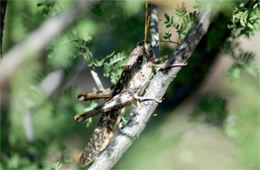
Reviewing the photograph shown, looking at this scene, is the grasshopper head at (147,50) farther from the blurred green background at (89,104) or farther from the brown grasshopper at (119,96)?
the blurred green background at (89,104)

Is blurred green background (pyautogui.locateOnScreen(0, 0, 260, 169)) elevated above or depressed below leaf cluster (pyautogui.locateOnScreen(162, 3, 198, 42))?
below

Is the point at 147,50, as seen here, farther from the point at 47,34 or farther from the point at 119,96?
the point at 47,34

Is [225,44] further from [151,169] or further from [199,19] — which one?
[151,169]

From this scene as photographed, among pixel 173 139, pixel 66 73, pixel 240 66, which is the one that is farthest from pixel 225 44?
pixel 66 73

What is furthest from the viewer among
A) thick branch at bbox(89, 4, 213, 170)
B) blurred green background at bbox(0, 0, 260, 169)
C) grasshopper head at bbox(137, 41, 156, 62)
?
blurred green background at bbox(0, 0, 260, 169)

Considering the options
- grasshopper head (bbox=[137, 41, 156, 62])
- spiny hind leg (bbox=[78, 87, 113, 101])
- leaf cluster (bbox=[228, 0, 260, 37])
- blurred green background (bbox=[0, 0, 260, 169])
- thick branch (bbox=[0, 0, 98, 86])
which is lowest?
blurred green background (bbox=[0, 0, 260, 169])

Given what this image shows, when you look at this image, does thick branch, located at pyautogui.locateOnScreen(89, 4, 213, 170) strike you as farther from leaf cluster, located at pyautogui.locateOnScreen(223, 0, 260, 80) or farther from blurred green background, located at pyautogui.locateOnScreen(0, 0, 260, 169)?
blurred green background, located at pyautogui.locateOnScreen(0, 0, 260, 169)

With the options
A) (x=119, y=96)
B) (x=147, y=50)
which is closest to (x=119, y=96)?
(x=119, y=96)

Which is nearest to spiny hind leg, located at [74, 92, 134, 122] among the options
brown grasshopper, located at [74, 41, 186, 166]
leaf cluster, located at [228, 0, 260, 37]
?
brown grasshopper, located at [74, 41, 186, 166]

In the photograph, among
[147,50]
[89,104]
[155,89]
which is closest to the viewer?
[155,89]

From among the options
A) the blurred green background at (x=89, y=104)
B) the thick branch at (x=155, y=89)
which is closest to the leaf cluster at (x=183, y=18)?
the thick branch at (x=155, y=89)
